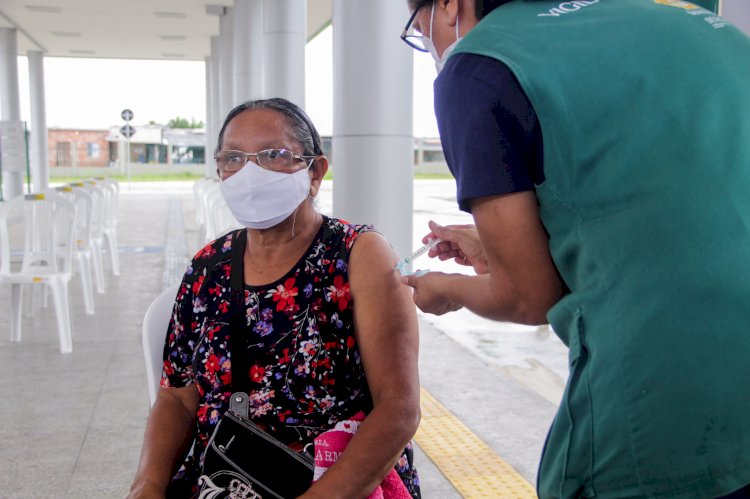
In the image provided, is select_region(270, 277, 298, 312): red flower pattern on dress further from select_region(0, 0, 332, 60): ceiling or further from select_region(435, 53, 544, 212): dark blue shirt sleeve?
select_region(0, 0, 332, 60): ceiling

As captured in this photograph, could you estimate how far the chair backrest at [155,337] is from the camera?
2.18 metres

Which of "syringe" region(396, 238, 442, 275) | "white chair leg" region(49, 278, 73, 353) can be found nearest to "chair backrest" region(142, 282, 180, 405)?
"syringe" region(396, 238, 442, 275)

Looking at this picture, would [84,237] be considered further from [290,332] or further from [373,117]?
[290,332]

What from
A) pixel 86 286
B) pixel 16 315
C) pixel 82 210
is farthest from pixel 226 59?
pixel 16 315

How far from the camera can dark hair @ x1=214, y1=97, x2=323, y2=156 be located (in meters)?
2.10

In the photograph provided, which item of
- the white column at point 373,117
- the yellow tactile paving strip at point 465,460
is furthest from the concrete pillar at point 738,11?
the white column at point 373,117

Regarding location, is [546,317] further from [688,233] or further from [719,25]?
[719,25]

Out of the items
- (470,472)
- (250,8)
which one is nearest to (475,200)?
(470,472)

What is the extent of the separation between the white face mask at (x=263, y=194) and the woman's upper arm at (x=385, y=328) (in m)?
0.28

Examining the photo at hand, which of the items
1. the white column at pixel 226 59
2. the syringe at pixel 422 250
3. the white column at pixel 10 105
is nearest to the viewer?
the syringe at pixel 422 250

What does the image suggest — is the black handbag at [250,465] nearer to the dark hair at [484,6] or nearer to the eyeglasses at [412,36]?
the eyeglasses at [412,36]

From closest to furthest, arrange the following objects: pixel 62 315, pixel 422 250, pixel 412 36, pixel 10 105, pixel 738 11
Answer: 1. pixel 412 36
2. pixel 422 250
3. pixel 738 11
4. pixel 62 315
5. pixel 10 105

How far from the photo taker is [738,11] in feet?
6.60

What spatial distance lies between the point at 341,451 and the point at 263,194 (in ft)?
2.32
